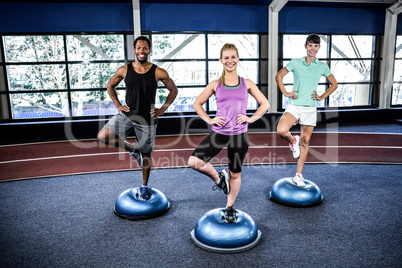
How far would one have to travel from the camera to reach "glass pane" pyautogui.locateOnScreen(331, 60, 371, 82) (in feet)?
32.1

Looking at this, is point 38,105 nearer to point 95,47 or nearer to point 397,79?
point 95,47

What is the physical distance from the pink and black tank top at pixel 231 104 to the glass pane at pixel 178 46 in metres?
5.85

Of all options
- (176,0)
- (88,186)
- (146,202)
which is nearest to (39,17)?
(176,0)

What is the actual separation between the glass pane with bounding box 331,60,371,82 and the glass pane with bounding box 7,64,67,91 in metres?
8.32

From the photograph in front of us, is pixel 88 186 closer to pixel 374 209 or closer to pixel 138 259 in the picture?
pixel 138 259

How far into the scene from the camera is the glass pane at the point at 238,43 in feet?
27.3

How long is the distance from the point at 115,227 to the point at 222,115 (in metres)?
1.56

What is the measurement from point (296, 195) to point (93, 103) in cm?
666

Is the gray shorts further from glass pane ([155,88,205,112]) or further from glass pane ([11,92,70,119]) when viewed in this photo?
glass pane ([11,92,70,119])

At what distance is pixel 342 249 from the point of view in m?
2.52

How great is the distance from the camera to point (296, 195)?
11.0ft

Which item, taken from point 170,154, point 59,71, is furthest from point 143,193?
point 59,71

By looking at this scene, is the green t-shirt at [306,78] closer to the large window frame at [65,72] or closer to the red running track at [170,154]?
the red running track at [170,154]

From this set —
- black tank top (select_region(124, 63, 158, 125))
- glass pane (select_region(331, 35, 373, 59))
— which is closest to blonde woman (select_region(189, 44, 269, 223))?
black tank top (select_region(124, 63, 158, 125))
